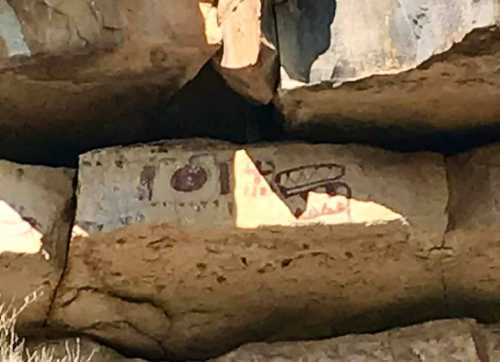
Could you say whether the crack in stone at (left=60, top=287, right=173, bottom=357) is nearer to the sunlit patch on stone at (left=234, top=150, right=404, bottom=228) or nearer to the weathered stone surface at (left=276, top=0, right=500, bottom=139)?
the sunlit patch on stone at (left=234, top=150, right=404, bottom=228)

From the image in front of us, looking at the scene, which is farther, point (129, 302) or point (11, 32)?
point (129, 302)

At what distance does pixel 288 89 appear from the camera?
395 centimetres

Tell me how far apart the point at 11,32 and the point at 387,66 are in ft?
3.38

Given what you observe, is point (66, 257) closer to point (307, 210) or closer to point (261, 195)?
point (261, 195)

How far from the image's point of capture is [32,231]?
13.4ft

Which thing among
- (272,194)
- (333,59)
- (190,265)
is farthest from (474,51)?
(190,265)

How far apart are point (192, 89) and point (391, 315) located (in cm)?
89

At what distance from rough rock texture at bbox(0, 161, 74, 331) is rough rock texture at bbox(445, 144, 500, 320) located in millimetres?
1064

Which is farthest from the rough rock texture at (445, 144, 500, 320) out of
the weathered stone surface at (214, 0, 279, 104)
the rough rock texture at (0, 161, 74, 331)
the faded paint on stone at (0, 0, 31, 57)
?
the faded paint on stone at (0, 0, 31, 57)

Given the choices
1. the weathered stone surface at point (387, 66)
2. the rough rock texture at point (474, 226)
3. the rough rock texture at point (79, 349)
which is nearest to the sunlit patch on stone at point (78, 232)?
the rough rock texture at point (79, 349)

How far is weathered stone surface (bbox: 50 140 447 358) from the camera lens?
4.02 meters

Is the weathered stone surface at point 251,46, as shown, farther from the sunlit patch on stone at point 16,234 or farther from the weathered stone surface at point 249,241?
the sunlit patch on stone at point 16,234

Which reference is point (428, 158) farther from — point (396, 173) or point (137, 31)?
point (137, 31)

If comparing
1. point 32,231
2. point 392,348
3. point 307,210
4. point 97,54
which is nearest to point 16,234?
point 32,231
